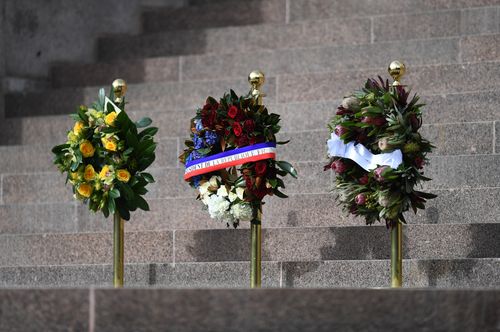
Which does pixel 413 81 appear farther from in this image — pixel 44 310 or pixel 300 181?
pixel 44 310

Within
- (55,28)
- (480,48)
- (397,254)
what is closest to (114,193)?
(397,254)

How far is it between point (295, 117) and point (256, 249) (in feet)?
7.25

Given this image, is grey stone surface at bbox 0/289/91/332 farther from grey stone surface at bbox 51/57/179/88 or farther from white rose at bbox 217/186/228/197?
grey stone surface at bbox 51/57/179/88

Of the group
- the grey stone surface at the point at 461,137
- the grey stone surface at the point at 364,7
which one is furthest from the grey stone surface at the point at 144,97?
the grey stone surface at the point at 461,137

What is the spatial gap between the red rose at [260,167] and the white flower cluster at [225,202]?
0.16 metres

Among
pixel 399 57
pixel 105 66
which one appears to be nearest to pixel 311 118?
pixel 399 57

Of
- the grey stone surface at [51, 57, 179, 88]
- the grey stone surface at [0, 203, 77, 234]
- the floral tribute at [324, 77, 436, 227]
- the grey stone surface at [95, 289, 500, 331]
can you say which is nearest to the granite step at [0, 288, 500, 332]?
the grey stone surface at [95, 289, 500, 331]

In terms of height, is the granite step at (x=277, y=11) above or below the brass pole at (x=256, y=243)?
above

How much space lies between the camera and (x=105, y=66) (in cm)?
1421

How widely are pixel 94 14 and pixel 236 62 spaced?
241 centimetres

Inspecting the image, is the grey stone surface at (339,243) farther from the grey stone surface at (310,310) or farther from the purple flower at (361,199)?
the grey stone surface at (310,310)

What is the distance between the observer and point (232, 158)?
32.4 feet

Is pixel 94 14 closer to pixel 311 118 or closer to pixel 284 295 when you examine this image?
pixel 311 118

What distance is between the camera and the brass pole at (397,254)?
9.52 metres
